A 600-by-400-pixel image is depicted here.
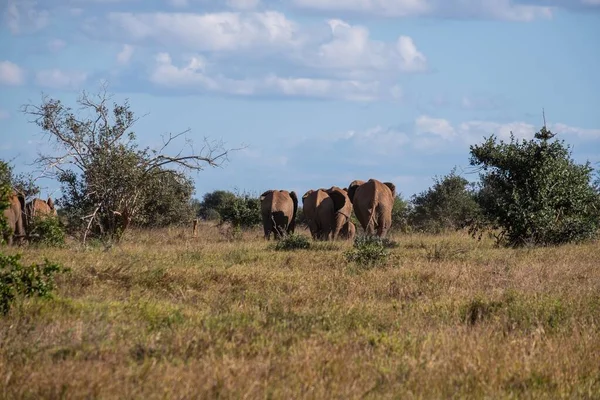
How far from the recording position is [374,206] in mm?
29297

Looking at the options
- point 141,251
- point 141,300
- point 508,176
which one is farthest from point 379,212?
point 141,300

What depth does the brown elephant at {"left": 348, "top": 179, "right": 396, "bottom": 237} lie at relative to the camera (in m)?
29.4

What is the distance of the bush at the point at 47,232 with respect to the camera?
67.1 feet

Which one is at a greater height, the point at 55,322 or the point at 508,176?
the point at 508,176

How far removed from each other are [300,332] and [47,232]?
463 inches

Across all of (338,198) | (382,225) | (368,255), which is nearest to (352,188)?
(338,198)

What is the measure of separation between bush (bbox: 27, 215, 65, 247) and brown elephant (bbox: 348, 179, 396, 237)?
1064 cm

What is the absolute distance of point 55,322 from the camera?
1010cm

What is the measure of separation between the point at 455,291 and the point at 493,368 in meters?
5.06

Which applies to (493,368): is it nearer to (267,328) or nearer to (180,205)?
(267,328)

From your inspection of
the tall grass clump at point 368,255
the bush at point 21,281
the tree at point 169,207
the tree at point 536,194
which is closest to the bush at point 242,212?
the tree at point 169,207

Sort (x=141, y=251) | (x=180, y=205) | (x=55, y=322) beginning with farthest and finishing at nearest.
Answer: (x=180, y=205) < (x=141, y=251) < (x=55, y=322)

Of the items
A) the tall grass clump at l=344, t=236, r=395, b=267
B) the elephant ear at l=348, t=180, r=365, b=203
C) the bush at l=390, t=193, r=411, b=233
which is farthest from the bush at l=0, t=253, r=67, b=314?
the bush at l=390, t=193, r=411, b=233

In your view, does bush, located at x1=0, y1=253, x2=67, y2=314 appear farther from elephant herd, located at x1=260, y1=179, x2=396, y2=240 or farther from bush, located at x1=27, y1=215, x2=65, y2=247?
elephant herd, located at x1=260, y1=179, x2=396, y2=240
